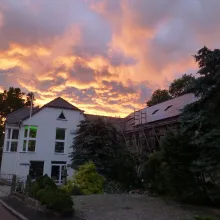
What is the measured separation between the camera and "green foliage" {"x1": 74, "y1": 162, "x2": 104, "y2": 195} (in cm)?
2066

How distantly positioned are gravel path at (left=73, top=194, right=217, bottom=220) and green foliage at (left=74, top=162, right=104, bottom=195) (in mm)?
5582

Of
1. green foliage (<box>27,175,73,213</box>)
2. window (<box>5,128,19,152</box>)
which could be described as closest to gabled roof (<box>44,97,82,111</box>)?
window (<box>5,128,19,152</box>)

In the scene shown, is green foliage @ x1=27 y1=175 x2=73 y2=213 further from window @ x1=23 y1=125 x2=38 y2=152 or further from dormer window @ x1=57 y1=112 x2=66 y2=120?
dormer window @ x1=57 y1=112 x2=66 y2=120

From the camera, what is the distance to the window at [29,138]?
34.0 meters

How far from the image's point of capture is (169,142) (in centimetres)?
1413

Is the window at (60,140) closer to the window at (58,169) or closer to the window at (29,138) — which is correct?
the window at (58,169)

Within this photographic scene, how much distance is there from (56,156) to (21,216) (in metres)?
23.3

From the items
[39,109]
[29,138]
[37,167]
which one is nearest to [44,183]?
[37,167]

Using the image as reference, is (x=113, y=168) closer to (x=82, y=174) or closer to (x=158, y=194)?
(x=82, y=174)

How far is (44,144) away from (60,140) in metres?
1.94

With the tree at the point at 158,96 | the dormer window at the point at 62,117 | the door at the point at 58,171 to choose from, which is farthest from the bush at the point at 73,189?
the tree at the point at 158,96

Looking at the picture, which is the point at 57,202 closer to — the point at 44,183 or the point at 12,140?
the point at 44,183

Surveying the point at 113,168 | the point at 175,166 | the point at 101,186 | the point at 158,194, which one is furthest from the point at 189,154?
the point at 113,168

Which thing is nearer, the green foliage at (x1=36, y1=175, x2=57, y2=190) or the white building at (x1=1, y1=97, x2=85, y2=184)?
the green foliage at (x1=36, y1=175, x2=57, y2=190)
